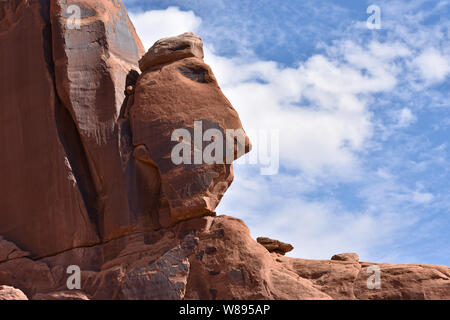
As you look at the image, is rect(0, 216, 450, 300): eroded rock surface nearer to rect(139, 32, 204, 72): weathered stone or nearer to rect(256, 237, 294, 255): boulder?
rect(256, 237, 294, 255): boulder

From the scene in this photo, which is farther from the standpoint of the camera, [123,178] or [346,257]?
[346,257]

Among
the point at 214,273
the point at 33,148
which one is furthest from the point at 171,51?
the point at 214,273

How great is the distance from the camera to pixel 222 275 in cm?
1280

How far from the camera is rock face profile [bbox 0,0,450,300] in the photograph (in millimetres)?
12914

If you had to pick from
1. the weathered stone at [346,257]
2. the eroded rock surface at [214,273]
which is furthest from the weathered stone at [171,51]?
the weathered stone at [346,257]

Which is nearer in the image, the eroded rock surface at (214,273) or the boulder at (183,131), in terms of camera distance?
the eroded rock surface at (214,273)

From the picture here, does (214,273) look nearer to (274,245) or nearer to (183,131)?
(274,245)

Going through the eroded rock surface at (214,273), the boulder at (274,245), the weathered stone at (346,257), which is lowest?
the eroded rock surface at (214,273)

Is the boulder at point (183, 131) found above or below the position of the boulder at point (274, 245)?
above

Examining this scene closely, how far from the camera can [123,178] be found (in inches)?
556

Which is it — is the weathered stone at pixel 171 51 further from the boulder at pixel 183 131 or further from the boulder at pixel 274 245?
the boulder at pixel 274 245

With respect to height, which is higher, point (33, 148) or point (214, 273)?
point (33, 148)

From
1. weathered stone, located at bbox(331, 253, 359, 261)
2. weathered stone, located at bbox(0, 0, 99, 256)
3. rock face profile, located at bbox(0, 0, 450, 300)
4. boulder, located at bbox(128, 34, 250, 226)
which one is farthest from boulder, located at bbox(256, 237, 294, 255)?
weathered stone, located at bbox(0, 0, 99, 256)

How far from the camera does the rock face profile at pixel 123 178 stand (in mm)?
12914
